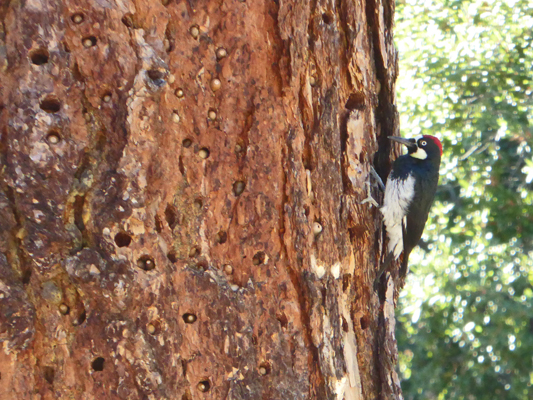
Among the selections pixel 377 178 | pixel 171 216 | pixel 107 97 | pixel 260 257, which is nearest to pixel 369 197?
pixel 377 178

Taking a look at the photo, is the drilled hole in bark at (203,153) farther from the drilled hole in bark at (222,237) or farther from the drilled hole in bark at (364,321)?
the drilled hole in bark at (364,321)

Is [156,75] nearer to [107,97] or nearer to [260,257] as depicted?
[107,97]

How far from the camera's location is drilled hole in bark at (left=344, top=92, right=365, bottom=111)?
229 centimetres

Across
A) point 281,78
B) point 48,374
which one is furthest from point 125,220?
point 281,78

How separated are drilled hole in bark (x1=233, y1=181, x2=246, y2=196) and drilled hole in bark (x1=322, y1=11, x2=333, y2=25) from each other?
0.66 m

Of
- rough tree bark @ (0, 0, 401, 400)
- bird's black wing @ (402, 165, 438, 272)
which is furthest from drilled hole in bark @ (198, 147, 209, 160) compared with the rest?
bird's black wing @ (402, 165, 438, 272)

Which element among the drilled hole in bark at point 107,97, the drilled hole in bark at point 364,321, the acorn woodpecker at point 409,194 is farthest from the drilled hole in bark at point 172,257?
the acorn woodpecker at point 409,194

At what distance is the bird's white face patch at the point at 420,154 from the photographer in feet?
11.6

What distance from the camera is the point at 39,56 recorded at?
1.75 meters

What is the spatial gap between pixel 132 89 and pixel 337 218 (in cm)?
79

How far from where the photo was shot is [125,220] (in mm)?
1750

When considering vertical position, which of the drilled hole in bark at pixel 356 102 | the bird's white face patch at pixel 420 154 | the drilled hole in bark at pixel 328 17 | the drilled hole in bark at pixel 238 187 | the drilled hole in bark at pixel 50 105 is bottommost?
the drilled hole in bark at pixel 238 187

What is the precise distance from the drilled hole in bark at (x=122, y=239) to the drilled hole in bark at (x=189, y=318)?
27 centimetres

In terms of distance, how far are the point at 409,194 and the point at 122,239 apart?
1.97m
